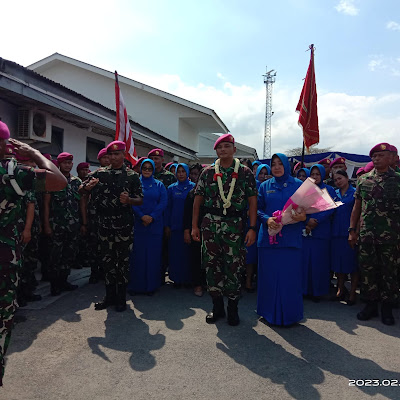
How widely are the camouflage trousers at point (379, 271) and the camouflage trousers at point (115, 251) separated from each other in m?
2.98

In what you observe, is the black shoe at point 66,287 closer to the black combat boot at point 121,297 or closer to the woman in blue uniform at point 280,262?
the black combat boot at point 121,297

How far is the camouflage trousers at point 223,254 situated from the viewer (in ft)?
12.3

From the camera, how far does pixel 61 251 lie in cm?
484

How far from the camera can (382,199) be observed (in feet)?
13.0

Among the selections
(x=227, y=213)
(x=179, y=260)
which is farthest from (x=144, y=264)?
(x=227, y=213)

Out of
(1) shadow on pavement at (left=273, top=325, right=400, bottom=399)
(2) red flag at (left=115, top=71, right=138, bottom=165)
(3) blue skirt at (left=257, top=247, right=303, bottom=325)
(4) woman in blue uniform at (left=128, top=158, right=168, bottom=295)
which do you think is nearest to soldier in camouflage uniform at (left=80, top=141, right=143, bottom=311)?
(4) woman in blue uniform at (left=128, top=158, right=168, bottom=295)

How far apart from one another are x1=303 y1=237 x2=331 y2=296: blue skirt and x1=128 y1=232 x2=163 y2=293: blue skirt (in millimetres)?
2220

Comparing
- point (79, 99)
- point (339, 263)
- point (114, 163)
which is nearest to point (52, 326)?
point (114, 163)

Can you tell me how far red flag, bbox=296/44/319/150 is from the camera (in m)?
7.48

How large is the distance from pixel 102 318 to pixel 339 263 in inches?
131

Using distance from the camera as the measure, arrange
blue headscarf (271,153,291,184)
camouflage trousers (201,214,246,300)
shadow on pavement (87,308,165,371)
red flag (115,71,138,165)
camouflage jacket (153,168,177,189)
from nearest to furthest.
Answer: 1. shadow on pavement (87,308,165,371)
2. camouflage trousers (201,214,246,300)
3. blue headscarf (271,153,291,184)
4. camouflage jacket (153,168,177,189)
5. red flag (115,71,138,165)

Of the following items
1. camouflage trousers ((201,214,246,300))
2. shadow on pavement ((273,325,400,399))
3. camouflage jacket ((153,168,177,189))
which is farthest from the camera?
camouflage jacket ((153,168,177,189))

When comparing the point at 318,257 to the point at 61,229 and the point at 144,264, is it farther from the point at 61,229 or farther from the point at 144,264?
the point at 61,229

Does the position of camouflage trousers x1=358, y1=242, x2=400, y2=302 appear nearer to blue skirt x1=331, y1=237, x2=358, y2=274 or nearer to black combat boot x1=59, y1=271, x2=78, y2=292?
blue skirt x1=331, y1=237, x2=358, y2=274
